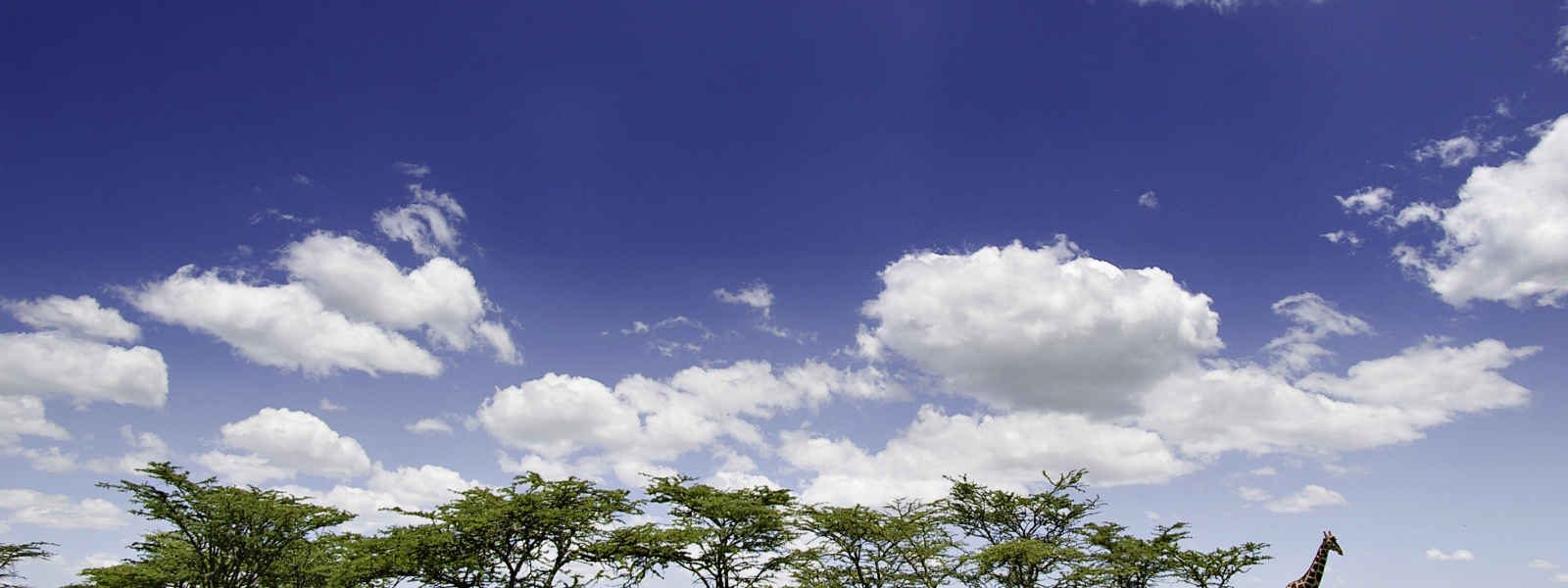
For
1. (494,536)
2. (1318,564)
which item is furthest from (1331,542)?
(494,536)

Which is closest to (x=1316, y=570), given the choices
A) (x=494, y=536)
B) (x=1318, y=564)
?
(x=1318, y=564)

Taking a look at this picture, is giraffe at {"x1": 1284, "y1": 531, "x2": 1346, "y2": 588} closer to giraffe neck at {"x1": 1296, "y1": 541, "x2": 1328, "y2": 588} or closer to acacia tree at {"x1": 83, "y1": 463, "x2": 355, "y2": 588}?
giraffe neck at {"x1": 1296, "y1": 541, "x2": 1328, "y2": 588}

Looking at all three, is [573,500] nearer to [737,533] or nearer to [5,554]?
[737,533]

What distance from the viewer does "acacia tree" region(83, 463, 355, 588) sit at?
38.5 meters

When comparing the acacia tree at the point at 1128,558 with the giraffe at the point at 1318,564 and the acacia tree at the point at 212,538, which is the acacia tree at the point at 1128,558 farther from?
the acacia tree at the point at 212,538

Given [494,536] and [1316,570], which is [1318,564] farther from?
[494,536]

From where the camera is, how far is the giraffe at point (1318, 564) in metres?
35.3

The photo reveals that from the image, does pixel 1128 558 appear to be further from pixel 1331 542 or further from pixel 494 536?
A: pixel 494 536

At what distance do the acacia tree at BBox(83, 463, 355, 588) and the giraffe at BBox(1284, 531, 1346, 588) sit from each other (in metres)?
48.0

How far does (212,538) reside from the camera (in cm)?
3934

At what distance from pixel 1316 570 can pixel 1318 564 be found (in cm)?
30

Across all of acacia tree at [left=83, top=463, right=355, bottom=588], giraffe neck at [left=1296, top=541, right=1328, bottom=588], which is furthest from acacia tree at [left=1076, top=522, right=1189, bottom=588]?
acacia tree at [left=83, top=463, right=355, bottom=588]

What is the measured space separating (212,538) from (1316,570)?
51.8m

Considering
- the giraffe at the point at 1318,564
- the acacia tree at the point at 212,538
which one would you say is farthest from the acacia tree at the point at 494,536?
the giraffe at the point at 1318,564
